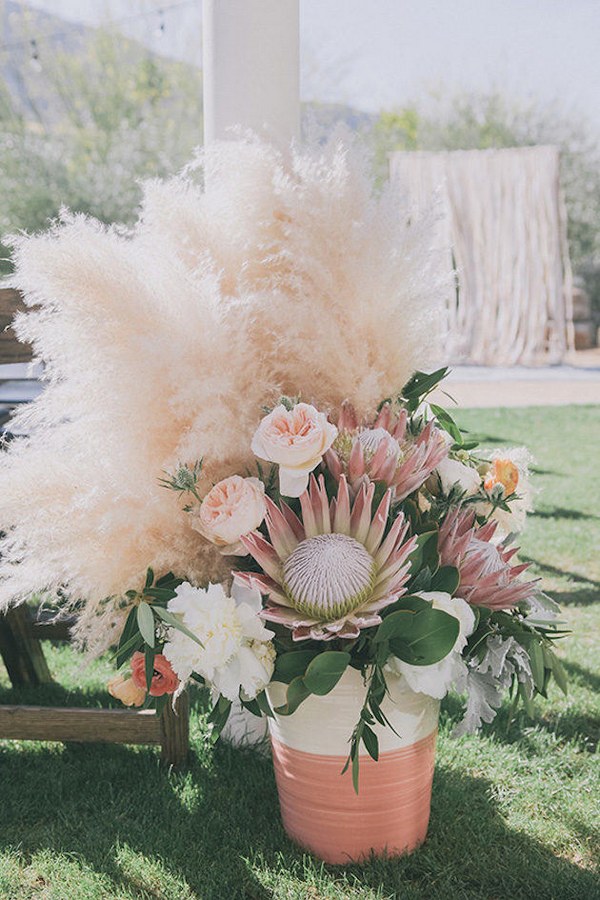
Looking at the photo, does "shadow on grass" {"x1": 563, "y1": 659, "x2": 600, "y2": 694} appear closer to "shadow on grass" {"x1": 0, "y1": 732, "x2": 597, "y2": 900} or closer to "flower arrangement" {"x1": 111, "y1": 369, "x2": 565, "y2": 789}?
"shadow on grass" {"x1": 0, "y1": 732, "x2": 597, "y2": 900}

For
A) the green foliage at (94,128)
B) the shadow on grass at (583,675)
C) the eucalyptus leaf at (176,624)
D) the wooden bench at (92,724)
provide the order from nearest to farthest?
1. the eucalyptus leaf at (176,624)
2. the wooden bench at (92,724)
3. the shadow on grass at (583,675)
4. the green foliage at (94,128)

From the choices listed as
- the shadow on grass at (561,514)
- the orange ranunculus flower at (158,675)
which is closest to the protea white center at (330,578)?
the orange ranunculus flower at (158,675)

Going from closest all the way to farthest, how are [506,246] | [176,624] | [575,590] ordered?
[176,624] → [575,590] → [506,246]

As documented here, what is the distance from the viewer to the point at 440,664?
148 cm

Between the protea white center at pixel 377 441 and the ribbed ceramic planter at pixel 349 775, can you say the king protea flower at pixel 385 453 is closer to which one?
the protea white center at pixel 377 441

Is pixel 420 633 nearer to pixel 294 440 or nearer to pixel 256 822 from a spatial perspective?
pixel 294 440

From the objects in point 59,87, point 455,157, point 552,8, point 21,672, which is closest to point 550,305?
point 455,157

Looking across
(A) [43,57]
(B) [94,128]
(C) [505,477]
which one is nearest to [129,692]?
(C) [505,477]

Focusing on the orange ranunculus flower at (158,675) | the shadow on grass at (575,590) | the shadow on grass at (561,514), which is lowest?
the shadow on grass at (561,514)

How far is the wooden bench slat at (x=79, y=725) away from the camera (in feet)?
6.73

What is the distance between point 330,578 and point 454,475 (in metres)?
0.38

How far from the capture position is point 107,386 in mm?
1546

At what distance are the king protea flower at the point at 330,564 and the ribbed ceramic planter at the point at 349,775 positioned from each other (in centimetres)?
15

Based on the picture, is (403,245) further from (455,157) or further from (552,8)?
(552,8)
